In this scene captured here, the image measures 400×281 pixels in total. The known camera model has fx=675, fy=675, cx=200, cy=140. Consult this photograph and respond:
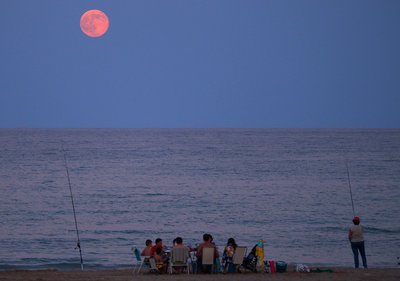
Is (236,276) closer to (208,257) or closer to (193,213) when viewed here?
(208,257)

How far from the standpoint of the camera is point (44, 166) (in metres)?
64.1

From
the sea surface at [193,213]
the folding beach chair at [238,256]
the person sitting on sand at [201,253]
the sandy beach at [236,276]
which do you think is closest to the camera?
the sandy beach at [236,276]

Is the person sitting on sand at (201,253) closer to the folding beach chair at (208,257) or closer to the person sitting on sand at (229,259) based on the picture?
the folding beach chair at (208,257)

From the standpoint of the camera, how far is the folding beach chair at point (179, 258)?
49.5 feet

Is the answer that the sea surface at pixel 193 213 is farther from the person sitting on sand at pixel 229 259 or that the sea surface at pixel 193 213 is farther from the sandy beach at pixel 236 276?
the person sitting on sand at pixel 229 259

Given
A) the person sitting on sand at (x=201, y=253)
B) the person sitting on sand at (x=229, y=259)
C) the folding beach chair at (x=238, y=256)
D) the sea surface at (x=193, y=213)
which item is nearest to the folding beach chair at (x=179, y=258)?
the person sitting on sand at (x=201, y=253)

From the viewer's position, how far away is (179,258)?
597 inches

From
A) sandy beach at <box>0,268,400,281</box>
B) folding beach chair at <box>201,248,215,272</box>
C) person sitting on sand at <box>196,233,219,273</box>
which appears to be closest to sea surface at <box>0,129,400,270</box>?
sandy beach at <box>0,268,400,281</box>

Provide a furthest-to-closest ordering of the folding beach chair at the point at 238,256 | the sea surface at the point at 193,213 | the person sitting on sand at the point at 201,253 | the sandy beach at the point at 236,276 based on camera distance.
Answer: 1. the sea surface at the point at 193,213
2. the person sitting on sand at the point at 201,253
3. the folding beach chair at the point at 238,256
4. the sandy beach at the point at 236,276

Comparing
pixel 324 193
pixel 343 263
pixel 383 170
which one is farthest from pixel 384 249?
pixel 383 170

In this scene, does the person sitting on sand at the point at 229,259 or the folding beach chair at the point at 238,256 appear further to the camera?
the person sitting on sand at the point at 229,259

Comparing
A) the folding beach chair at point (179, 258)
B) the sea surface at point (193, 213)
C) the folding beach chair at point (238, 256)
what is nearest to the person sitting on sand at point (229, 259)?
the folding beach chair at point (238, 256)

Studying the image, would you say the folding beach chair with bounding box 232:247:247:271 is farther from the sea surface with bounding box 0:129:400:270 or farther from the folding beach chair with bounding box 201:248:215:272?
the sea surface with bounding box 0:129:400:270

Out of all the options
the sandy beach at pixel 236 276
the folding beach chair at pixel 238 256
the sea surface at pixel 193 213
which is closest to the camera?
the sandy beach at pixel 236 276
